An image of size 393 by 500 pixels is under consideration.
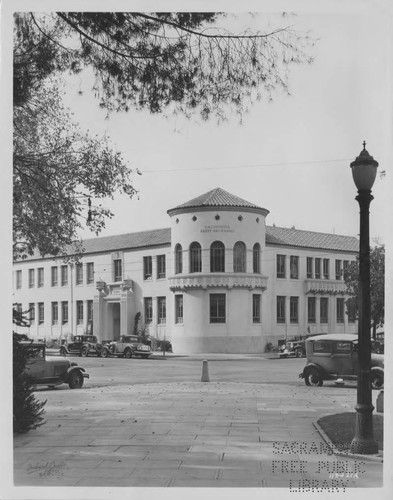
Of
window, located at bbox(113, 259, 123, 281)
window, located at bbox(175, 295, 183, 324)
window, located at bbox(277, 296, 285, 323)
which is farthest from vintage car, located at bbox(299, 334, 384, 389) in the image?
window, located at bbox(113, 259, 123, 281)

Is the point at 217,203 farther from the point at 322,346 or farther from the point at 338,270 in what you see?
the point at 322,346

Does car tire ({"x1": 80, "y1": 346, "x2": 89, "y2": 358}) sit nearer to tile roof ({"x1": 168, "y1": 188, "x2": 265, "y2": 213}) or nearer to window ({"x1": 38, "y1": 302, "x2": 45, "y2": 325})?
window ({"x1": 38, "y1": 302, "x2": 45, "y2": 325})

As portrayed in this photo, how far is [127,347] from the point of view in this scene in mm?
11438

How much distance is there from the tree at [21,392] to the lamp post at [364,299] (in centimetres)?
420

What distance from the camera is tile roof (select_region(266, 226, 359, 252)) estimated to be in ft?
30.2

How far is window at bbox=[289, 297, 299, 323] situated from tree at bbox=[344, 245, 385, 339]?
995 millimetres

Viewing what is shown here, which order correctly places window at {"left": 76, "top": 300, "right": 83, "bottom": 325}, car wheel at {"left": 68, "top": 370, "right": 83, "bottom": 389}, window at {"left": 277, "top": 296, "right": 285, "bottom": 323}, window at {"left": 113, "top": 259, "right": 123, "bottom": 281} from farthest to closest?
car wheel at {"left": 68, "top": 370, "right": 83, "bottom": 389} → window at {"left": 76, "top": 300, "right": 83, "bottom": 325} → window at {"left": 113, "top": 259, "right": 123, "bottom": 281} → window at {"left": 277, "top": 296, "right": 285, "bottom": 323}

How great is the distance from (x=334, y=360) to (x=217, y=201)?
4132mm

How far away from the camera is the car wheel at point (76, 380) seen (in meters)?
13.9

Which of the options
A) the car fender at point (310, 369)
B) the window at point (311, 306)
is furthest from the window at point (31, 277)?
the car fender at point (310, 369)

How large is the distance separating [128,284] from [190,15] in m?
4.14

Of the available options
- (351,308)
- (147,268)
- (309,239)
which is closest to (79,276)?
(147,268)

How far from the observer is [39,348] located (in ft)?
34.2
